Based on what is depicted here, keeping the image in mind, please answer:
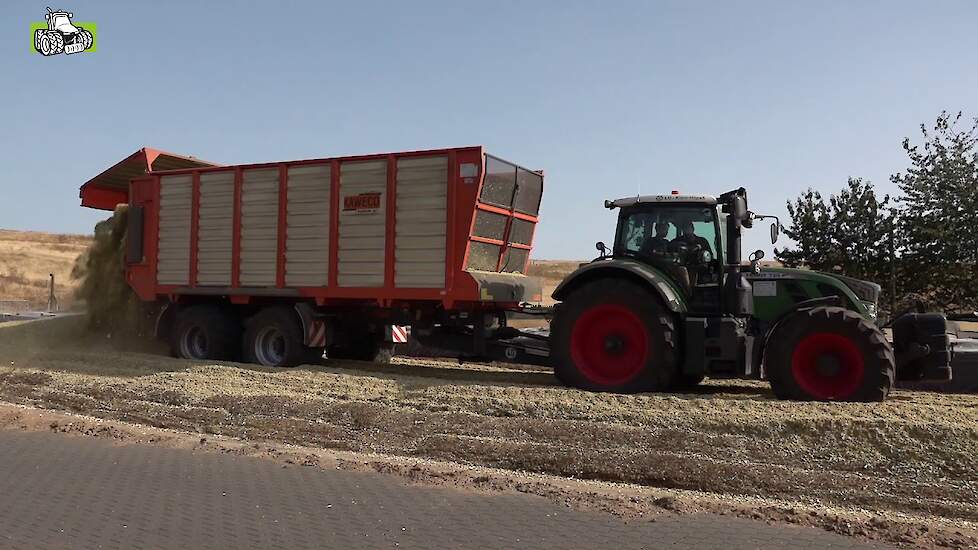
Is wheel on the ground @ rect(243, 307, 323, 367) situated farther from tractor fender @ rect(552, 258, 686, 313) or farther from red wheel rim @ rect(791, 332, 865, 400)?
red wheel rim @ rect(791, 332, 865, 400)

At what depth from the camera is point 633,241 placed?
30.1ft

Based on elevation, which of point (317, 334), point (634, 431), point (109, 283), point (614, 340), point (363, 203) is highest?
point (363, 203)

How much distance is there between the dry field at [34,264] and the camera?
1679 inches

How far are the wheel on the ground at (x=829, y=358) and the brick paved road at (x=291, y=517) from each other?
3380 millimetres

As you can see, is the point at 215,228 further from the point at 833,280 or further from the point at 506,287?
the point at 833,280

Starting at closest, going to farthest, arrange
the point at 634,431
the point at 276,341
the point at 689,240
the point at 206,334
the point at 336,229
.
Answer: the point at 634,431
the point at 689,240
the point at 336,229
the point at 276,341
the point at 206,334

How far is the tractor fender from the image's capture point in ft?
27.6

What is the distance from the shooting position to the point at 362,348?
1238cm

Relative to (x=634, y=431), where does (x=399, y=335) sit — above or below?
above

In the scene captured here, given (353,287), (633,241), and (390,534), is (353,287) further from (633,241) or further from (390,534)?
(390,534)

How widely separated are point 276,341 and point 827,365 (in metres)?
7.21

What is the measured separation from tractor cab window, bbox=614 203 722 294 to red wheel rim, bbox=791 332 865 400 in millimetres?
1279

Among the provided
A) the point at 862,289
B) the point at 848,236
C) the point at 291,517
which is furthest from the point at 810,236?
the point at 291,517

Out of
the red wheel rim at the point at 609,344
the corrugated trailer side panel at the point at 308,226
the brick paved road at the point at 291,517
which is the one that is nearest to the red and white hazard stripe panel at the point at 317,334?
the corrugated trailer side panel at the point at 308,226
